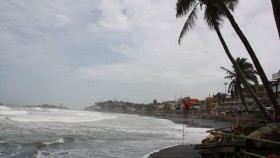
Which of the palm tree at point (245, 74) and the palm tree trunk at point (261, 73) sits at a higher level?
the palm tree at point (245, 74)

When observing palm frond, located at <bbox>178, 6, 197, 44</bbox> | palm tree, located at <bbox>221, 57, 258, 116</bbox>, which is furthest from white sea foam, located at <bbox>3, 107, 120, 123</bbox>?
palm frond, located at <bbox>178, 6, 197, 44</bbox>

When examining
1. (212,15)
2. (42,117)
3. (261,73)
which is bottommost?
(42,117)

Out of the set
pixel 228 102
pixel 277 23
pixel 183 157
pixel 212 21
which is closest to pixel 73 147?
pixel 183 157

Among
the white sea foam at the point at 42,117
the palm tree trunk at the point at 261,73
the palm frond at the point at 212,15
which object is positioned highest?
the palm frond at the point at 212,15

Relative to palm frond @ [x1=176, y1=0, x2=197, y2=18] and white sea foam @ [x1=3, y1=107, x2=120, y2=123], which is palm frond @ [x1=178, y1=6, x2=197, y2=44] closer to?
palm frond @ [x1=176, y1=0, x2=197, y2=18]

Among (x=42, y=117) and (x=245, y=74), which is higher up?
(x=245, y=74)

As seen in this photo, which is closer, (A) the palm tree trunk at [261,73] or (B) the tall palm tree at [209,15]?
(A) the palm tree trunk at [261,73]

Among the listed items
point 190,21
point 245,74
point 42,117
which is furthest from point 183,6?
point 42,117

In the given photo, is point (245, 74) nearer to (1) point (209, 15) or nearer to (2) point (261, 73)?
(1) point (209, 15)

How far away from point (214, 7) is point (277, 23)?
6253mm

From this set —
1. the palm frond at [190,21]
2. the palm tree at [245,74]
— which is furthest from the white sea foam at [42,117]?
the palm frond at [190,21]

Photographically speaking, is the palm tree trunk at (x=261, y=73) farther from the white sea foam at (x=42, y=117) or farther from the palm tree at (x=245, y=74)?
the white sea foam at (x=42, y=117)

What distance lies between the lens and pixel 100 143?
71.5 feet

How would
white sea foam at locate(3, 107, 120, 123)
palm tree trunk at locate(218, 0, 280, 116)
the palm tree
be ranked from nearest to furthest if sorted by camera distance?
palm tree trunk at locate(218, 0, 280, 116) → the palm tree → white sea foam at locate(3, 107, 120, 123)
